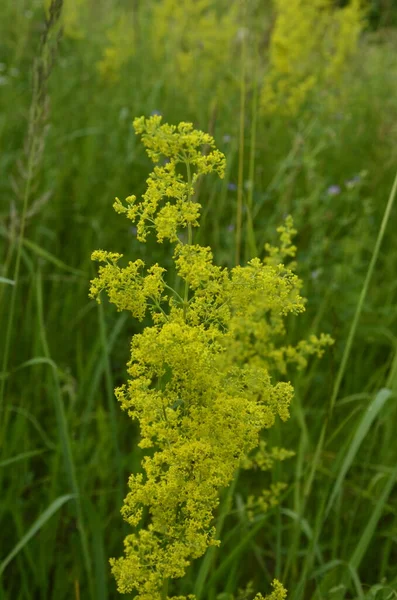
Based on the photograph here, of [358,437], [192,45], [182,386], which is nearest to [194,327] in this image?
[182,386]

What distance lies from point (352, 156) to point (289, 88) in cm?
71

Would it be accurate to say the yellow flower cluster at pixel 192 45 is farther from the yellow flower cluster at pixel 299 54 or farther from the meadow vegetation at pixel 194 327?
the yellow flower cluster at pixel 299 54

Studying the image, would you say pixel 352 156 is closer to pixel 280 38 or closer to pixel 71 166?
pixel 280 38

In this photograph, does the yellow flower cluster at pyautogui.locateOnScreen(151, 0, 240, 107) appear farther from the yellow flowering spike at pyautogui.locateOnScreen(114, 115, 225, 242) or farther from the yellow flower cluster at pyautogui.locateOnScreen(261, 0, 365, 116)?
the yellow flowering spike at pyautogui.locateOnScreen(114, 115, 225, 242)

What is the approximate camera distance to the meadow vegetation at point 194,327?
3.88 feet

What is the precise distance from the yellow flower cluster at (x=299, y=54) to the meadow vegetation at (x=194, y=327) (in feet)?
0.11

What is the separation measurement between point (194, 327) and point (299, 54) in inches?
157

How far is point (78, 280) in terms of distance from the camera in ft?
10.2

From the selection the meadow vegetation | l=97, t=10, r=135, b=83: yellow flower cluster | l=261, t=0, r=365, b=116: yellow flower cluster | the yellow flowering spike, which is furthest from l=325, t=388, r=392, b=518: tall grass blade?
l=97, t=10, r=135, b=83: yellow flower cluster

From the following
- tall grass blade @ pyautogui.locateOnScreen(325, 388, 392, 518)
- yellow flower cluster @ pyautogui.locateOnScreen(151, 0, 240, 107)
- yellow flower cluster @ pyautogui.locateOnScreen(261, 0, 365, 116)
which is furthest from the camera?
yellow flower cluster @ pyautogui.locateOnScreen(151, 0, 240, 107)

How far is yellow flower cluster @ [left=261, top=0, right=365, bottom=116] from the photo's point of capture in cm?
435

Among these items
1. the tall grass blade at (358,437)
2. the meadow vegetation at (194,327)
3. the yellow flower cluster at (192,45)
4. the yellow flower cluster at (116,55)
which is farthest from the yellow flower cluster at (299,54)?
the tall grass blade at (358,437)

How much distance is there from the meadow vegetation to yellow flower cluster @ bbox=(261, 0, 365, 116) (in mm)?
34

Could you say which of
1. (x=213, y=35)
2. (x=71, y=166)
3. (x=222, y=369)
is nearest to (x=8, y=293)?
(x=71, y=166)
